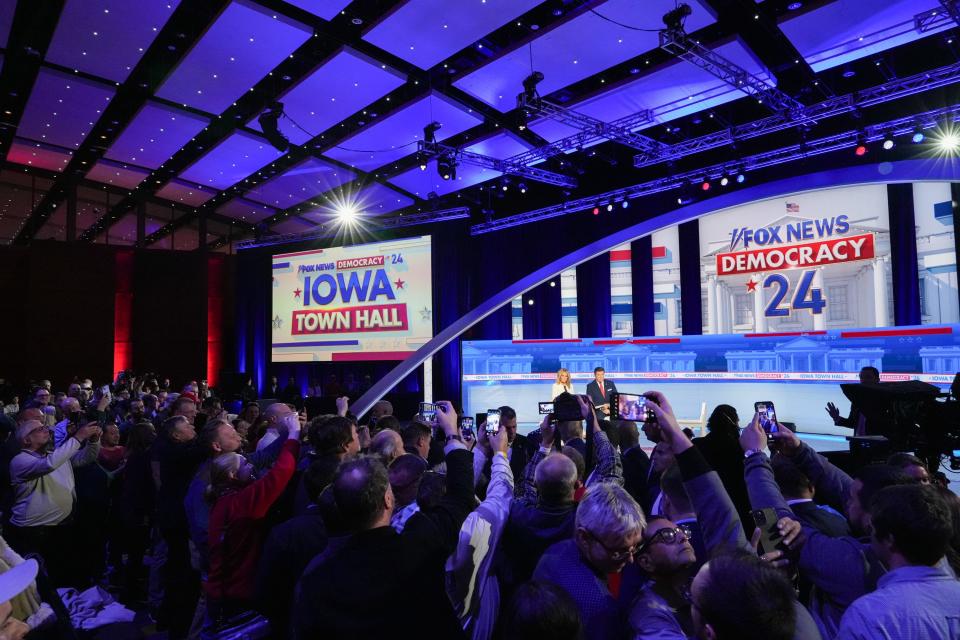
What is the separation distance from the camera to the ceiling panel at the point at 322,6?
6.92 m

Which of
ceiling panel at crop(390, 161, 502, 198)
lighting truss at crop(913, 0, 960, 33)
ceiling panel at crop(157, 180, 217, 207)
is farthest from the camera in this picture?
ceiling panel at crop(157, 180, 217, 207)

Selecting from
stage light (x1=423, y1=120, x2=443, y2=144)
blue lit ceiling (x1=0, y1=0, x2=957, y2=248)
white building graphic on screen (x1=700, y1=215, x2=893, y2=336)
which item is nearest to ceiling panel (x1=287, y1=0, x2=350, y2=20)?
blue lit ceiling (x1=0, y1=0, x2=957, y2=248)

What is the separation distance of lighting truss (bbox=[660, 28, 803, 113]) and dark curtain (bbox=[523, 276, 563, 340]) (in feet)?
17.6

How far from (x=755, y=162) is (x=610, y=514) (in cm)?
821

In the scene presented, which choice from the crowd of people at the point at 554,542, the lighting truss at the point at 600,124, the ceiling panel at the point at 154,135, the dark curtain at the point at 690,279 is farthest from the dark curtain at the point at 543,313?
the crowd of people at the point at 554,542

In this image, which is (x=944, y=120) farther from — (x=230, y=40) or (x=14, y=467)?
(x=14, y=467)

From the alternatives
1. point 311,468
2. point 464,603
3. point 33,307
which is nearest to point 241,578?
point 311,468

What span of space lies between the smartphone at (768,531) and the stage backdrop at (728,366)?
290 inches

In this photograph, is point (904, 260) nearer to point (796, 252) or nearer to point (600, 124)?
point (796, 252)

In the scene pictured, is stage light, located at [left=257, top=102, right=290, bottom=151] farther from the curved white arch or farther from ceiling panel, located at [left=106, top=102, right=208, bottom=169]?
the curved white arch

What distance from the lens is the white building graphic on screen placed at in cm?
817

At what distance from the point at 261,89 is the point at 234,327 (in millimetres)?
8563

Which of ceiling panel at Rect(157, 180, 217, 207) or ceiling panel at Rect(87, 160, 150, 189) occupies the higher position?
ceiling panel at Rect(87, 160, 150, 189)

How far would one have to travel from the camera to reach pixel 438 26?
718cm
